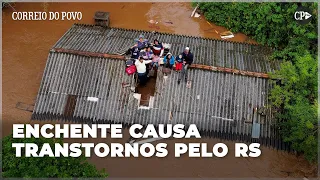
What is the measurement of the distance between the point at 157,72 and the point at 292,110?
4.98 m

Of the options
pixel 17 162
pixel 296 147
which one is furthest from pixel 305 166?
pixel 17 162

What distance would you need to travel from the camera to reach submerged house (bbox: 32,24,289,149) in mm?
13562

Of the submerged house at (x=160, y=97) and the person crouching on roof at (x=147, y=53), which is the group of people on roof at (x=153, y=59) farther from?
the submerged house at (x=160, y=97)

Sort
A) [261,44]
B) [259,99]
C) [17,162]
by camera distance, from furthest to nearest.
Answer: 1. [261,44]
2. [259,99]
3. [17,162]

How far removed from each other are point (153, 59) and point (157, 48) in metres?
0.46

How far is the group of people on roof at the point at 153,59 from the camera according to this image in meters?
13.6

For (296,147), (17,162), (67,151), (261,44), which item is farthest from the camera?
(261,44)

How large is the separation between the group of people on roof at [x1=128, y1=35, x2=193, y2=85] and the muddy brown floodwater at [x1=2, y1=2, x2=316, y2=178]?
2.71 metres

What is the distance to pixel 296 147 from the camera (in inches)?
503

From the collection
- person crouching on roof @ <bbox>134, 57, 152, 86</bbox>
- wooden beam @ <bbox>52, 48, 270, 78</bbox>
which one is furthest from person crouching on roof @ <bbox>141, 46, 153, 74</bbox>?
wooden beam @ <bbox>52, 48, 270, 78</bbox>

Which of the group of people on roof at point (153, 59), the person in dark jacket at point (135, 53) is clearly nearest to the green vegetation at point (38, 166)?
the group of people on roof at point (153, 59)

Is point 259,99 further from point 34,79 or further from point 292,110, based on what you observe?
point 34,79

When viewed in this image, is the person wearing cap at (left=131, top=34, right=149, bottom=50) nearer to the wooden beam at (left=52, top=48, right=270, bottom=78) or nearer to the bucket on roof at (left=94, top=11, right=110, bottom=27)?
the wooden beam at (left=52, top=48, right=270, bottom=78)

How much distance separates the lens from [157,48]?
1418 centimetres
